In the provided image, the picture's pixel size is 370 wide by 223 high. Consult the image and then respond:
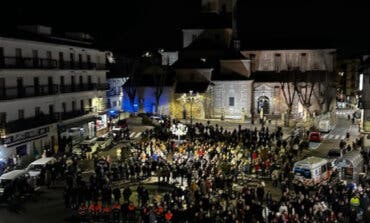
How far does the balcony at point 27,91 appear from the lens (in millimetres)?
32375

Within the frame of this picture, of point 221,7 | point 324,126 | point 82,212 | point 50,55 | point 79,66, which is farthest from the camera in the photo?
point 221,7

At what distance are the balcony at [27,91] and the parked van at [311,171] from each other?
20654mm

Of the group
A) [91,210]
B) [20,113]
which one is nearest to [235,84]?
[20,113]

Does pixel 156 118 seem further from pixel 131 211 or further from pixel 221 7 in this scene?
pixel 131 211

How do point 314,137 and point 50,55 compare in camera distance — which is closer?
point 50,55

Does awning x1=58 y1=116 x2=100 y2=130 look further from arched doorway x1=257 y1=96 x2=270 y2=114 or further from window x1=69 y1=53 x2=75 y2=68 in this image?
arched doorway x1=257 y1=96 x2=270 y2=114

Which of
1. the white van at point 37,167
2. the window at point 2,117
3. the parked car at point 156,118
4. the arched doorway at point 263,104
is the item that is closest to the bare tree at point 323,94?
the arched doorway at point 263,104

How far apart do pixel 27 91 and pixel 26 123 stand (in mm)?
2844

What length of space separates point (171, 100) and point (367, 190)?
3903 centimetres

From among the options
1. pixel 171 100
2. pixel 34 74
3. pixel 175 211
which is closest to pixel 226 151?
pixel 175 211

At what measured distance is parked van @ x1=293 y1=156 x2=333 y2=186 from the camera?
2630 cm

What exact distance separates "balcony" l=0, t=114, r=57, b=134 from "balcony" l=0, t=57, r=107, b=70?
160 inches

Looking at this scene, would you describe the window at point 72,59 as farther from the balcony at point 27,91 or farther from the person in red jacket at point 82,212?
the person in red jacket at point 82,212

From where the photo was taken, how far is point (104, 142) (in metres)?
39.7
